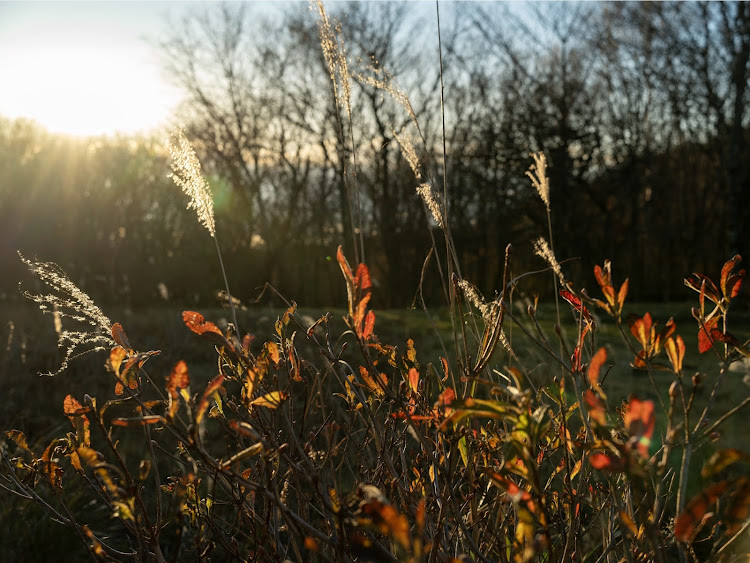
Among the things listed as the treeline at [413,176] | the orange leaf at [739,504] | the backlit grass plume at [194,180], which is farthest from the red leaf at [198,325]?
the treeline at [413,176]

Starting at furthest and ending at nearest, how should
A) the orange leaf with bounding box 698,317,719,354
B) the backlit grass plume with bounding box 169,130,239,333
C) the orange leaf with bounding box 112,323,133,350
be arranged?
1. the backlit grass plume with bounding box 169,130,239,333
2. the orange leaf with bounding box 112,323,133,350
3. the orange leaf with bounding box 698,317,719,354

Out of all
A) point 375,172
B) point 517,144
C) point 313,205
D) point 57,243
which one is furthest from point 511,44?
point 57,243

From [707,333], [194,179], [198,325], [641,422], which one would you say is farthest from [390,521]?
[194,179]

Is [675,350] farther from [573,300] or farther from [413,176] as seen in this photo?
[413,176]

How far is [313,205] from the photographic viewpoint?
54.4 ft

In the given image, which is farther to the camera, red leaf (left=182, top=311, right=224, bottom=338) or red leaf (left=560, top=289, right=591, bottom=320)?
red leaf (left=560, top=289, right=591, bottom=320)

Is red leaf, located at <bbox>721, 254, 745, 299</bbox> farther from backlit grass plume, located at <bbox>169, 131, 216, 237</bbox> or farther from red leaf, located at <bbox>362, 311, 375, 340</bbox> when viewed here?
backlit grass plume, located at <bbox>169, 131, 216, 237</bbox>

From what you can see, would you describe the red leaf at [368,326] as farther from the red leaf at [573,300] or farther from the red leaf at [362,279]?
the red leaf at [573,300]

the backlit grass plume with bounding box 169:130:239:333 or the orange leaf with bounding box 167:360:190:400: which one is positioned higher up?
the backlit grass plume with bounding box 169:130:239:333

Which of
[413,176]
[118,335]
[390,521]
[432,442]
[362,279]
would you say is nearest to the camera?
[390,521]

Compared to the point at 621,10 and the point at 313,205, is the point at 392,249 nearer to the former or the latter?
the point at 313,205

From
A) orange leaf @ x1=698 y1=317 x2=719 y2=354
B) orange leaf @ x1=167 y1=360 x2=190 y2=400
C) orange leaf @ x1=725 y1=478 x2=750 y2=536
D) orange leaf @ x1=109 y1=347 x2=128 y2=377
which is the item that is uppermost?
orange leaf @ x1=109 y1=347 x2=128 y2=377

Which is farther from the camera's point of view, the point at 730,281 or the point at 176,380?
the point at 730,281

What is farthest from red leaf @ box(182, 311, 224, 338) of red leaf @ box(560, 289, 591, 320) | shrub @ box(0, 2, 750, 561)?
red leaf @ box(560, 289, 591, 320)
